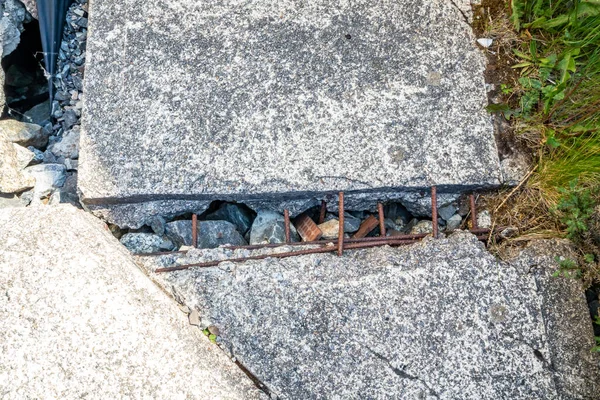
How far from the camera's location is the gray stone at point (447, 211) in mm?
2041

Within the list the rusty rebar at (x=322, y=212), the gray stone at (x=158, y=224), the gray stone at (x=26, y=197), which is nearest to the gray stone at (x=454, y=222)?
the rusty rebar at (x=322, y=212)

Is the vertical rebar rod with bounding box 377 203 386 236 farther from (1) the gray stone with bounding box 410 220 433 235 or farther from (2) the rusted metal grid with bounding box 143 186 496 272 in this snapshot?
(1) the gray stone with bounding box 410 220 433 235

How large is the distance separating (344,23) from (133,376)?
5.03 ft

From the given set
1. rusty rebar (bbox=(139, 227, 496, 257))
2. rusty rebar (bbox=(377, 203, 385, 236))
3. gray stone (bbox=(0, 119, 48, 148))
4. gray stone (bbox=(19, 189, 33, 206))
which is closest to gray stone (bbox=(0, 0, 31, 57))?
gray stone (bbox=(0, 119, 48, 148))

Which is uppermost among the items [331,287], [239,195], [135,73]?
[135,73]

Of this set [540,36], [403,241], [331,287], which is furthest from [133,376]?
[540,36]

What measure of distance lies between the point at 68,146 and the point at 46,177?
0.18m

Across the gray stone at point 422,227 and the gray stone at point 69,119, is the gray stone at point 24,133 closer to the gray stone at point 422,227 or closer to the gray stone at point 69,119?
the gray stone at point 69,119

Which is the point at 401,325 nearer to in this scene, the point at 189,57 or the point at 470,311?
the point at 470,311

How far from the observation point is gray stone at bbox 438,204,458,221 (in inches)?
80.4

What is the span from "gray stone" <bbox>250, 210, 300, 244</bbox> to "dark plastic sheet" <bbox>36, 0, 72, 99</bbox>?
3.99 ft

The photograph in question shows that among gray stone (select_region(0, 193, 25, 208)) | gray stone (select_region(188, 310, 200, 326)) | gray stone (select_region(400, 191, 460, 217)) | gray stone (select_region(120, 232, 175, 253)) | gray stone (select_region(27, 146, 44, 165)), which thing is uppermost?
gray stone (select_region(27, 146, 44, 165))

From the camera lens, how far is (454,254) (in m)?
1.86

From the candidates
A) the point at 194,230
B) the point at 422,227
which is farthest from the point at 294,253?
the point at 422,227
